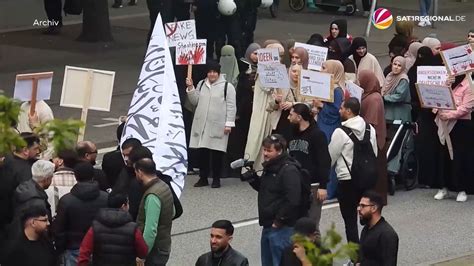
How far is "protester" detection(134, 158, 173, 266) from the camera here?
31.2 feet

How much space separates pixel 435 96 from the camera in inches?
539

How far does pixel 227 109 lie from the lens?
45.9 feet

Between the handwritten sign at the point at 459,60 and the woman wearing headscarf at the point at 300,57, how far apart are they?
151 cm

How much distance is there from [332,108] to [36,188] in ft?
14.8

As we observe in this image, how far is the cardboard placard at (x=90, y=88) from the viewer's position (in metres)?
12.2

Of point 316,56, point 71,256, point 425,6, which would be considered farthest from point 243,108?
A: point 425,6

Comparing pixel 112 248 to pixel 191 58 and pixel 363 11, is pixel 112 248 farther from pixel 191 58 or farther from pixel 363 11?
pixel 363 11

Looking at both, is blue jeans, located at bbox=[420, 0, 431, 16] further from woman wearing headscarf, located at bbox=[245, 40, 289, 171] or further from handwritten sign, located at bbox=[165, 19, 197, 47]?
woman wearing headscarf, located at bbox=[245, 40, 289, 171]

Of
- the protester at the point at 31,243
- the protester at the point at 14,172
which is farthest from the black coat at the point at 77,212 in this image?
the protester at the point at 14,172

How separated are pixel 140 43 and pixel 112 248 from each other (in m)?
15.7

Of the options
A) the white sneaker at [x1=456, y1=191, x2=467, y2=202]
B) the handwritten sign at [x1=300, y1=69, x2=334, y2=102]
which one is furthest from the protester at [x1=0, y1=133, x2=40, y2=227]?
the white sneaker at [x1=456, y1=191, x2=467, y2=202]

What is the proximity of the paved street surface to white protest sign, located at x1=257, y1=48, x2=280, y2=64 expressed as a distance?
1.48 meters

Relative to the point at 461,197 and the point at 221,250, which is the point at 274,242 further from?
the point at 461,197

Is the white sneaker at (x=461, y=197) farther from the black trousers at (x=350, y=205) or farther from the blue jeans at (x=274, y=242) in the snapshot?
the blue jeans at (x=274, y=242)
